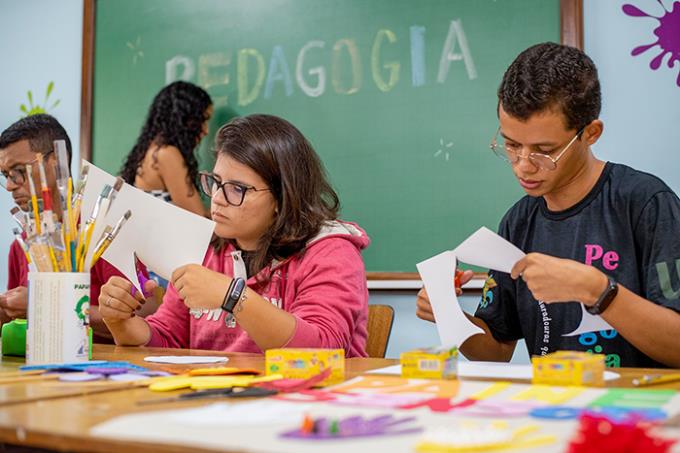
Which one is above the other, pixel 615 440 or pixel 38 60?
pixel 38 60

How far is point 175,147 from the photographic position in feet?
9.86

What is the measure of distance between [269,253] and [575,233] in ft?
2.03

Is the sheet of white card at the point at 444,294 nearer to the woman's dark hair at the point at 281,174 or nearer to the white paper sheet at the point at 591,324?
the white paper sheet at the point at 591,324

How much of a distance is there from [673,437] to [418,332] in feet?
6.73

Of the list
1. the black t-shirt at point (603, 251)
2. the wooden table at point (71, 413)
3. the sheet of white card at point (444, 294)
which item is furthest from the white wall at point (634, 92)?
the wooden table at point (71, 413)

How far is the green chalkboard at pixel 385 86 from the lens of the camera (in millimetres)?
2607

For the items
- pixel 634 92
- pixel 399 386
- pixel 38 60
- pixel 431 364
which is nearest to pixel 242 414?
pixel 399 386

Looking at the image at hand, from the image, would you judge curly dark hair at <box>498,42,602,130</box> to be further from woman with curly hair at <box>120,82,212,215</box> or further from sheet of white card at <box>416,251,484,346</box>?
woman with curly hair at <box>120,82,212,215</box>

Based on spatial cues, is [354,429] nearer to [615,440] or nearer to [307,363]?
[615,440]

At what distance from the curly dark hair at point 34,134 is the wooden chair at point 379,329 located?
111cm

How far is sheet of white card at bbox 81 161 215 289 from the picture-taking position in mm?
1435

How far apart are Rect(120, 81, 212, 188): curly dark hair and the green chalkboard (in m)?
0.08

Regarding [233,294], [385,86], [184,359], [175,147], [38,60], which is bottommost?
[184,359]

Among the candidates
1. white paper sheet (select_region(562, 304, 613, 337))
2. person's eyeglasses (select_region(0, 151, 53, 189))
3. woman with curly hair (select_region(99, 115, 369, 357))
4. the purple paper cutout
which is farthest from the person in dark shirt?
the purple paper cutout
